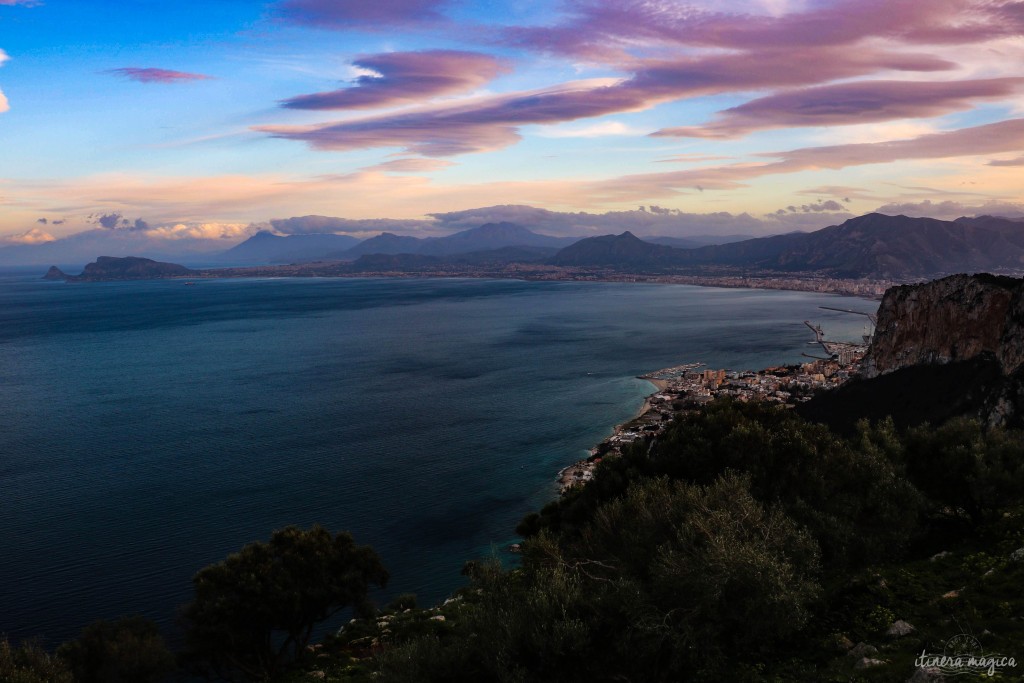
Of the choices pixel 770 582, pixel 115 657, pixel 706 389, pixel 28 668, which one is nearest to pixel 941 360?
pixel 706 389

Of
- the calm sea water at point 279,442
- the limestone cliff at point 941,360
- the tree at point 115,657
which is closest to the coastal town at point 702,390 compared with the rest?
the calm sea water at point 279,442

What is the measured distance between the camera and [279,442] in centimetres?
6175

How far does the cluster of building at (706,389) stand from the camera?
5950 centimetres

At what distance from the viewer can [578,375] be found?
93625mm

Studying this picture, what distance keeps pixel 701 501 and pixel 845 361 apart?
89073mm

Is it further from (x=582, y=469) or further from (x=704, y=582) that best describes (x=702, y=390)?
(x=704, y=582)

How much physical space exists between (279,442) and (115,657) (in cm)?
4054

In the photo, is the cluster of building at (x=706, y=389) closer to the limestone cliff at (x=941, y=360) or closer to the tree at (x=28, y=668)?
the limestone cliff at (x=941, y=360)

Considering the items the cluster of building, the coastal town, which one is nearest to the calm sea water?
the coastal town

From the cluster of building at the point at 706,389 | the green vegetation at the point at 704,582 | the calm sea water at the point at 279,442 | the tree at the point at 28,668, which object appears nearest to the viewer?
the green vegetation at the point at 704,582

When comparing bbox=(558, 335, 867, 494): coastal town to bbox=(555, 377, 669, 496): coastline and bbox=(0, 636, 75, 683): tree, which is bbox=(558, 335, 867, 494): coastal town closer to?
bbox=(555, 377, 669, 496): coastline

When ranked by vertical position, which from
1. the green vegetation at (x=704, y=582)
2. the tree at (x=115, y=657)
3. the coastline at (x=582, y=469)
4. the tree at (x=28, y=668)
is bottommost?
the coastline at (x=582, y=469)

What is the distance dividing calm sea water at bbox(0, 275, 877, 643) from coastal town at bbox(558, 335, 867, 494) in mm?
2660

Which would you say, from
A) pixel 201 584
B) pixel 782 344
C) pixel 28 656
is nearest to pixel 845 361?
pixel 782 344
